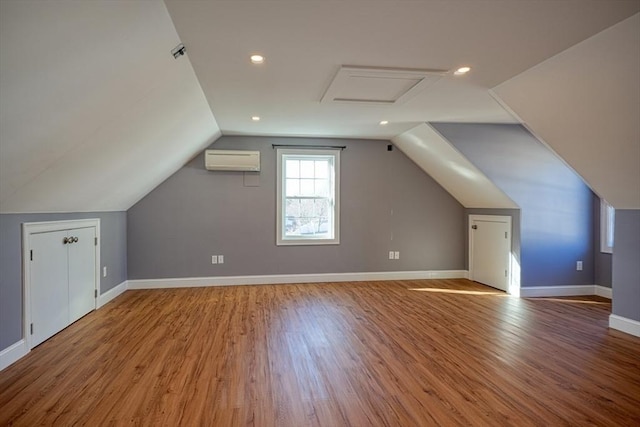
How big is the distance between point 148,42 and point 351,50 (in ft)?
4.20

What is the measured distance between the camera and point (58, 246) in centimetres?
331

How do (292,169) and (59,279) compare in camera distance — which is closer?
(59,279)

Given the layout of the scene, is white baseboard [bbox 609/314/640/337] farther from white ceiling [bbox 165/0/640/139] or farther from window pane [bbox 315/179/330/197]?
window pane [bbox 315/179/330/197]

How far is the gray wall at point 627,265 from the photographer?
3320mm

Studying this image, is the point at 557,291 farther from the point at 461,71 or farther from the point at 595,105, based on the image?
the point at 461,71

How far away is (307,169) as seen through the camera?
222 inches

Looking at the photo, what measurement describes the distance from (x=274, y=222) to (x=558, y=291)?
4118 mm

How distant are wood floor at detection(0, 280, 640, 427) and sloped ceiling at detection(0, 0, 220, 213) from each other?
4.47 ft

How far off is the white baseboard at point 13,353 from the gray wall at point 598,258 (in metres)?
6.48

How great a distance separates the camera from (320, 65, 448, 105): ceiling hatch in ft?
9.06

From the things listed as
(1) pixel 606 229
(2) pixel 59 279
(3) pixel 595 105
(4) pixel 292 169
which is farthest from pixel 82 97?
(1) pixel 606 229

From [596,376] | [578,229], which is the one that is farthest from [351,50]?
[578,229]

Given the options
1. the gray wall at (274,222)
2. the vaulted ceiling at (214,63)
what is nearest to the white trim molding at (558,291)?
the gray wall at (274,222)

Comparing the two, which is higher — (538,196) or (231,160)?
(231,160)
